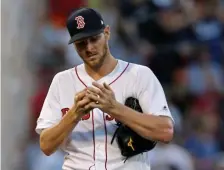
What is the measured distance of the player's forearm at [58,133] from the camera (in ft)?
11.0

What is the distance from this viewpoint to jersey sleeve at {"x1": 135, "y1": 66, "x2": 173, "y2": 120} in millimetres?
3484

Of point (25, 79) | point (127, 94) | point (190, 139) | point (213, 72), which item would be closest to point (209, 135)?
point (190, 139)

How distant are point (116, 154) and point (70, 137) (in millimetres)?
263

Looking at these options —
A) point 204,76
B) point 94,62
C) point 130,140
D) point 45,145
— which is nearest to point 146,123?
point 130,140

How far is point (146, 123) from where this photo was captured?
338 cm

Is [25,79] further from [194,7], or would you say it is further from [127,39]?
[194,7]

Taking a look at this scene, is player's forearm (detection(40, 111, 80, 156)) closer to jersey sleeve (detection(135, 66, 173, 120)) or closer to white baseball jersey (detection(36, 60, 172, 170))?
white baseball jersey (detection(36, 60, 172, 170))

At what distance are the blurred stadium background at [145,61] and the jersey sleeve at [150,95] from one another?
2497 mm

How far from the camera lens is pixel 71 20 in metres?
3.55

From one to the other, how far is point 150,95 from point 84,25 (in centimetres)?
50

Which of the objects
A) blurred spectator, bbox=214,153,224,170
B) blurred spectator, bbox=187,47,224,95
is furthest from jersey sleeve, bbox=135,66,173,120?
blurred spectator, bbox=187,47,224,95

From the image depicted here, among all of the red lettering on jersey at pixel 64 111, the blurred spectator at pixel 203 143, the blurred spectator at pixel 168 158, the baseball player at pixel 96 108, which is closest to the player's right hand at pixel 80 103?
the baseball player at pixel 96 108

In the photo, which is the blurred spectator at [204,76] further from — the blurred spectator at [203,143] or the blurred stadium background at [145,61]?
the blurred spectator at [203,143]

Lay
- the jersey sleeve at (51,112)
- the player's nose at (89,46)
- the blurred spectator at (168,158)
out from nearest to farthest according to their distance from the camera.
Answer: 1. the player's nose at (89,46)
2. the jersey sleeve at (51,112)
3. the blurred spectator at (168,158)
